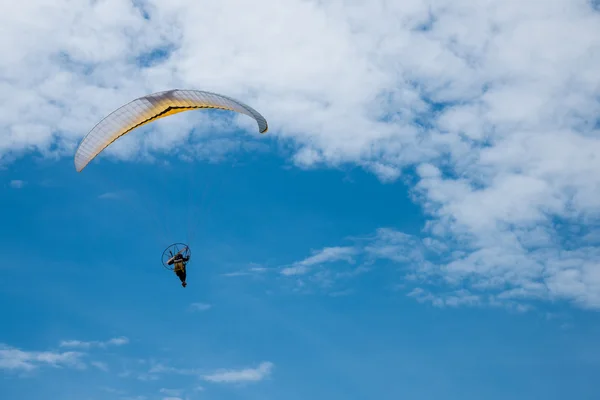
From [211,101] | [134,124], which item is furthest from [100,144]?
[211,101]

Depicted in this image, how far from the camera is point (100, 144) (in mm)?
55750

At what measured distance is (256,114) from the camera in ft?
187

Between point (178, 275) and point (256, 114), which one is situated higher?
point (256, 114)

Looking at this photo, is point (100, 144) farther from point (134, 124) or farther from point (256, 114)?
point (256, 114)

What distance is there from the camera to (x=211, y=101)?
184 ft

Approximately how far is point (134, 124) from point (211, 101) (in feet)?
15.3

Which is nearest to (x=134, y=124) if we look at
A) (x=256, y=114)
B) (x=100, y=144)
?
(x=100, y=144)

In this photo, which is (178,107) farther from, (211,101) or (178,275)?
(178,275)

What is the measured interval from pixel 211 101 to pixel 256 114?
2781 mm

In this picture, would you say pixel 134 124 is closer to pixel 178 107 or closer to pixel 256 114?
pixel 178 107

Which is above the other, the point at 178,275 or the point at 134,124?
the point at 134,124

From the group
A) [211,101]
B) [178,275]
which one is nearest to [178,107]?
[211,101]

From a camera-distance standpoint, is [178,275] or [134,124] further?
[178,275]

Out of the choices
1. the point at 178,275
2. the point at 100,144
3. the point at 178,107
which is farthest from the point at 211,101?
the point at 178,275
